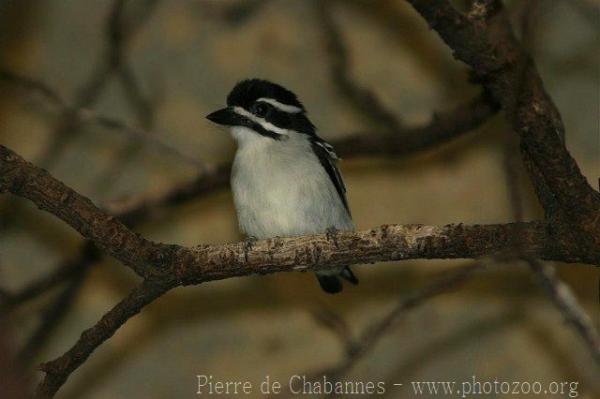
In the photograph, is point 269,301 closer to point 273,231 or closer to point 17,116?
point 273,231

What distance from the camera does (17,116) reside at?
486 centimetres

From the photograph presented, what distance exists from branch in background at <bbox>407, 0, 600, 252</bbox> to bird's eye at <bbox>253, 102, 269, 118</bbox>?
4.42 feet

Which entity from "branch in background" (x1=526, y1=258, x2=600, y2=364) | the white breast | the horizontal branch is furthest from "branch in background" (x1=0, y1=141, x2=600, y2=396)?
the white breast

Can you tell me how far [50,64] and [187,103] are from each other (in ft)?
2.56

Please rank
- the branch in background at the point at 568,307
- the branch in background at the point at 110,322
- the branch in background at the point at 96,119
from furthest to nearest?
1. the branch in background at the point at 96,119
2. the branch in background at the point at 568,307
3. the branch in background at the point at 110,322

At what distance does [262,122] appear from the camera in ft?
12.5

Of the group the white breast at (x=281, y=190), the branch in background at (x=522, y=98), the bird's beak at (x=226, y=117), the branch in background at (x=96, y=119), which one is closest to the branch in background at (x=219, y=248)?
the branch in background at (x=522, y=98)

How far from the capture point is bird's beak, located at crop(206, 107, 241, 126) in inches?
145

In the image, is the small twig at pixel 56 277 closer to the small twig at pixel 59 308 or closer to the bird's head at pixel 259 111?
the small twig at pixel 59 308

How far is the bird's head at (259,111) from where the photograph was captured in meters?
3.74

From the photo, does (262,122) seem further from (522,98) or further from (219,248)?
(522,98)

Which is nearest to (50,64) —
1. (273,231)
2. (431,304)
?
(273,231)

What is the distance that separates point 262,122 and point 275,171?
0.80 feet

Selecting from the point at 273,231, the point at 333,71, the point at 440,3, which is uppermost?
the point at 333,71
